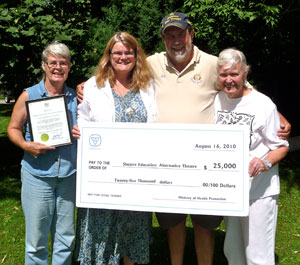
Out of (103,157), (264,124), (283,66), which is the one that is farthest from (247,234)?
(283,66)

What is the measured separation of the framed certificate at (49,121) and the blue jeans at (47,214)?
1.17 feet

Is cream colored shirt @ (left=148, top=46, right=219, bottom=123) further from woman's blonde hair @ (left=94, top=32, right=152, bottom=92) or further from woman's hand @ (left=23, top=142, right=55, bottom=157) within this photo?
woman's hand @ (left=23, top=142, right=55, bottom=157)

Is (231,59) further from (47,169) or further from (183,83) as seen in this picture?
(47,169)

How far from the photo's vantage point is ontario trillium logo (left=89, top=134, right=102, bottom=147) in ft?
10.7

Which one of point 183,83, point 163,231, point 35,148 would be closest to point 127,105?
point 183,83

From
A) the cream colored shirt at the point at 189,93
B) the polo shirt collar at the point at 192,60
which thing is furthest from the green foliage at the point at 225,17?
the cream colored shirt at the point at 189,93

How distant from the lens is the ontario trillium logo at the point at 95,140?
3273 mm

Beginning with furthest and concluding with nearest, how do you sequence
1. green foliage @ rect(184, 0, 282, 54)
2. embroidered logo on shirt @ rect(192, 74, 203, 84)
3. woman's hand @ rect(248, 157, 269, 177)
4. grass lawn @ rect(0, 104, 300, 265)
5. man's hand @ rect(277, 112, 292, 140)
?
green foliage @ rect(184, 0, 282, 54), grass lawn @ rect(0, 104, 300, 265), embroidered logo on shirt @ rect(192, 74, 203, 84), man's hand @ rect(277, 112, 292, 140), woman's hand @ rect(248, 157, 269, 177)

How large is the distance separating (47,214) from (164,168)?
45.2 inches

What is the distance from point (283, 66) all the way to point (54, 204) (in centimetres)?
845

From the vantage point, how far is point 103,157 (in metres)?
3.28

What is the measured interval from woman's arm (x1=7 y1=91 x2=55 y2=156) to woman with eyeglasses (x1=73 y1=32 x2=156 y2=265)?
0.34 metres

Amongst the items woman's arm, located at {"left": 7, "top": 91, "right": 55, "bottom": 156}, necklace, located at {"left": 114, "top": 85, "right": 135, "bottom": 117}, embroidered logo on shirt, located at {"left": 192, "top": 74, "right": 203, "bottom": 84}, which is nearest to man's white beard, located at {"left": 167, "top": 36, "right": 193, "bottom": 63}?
embroidered logo on shirt, located at {"left": 192, "top": 74, "right": 203, "bottom": 84}

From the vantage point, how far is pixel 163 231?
5426 millimetres
